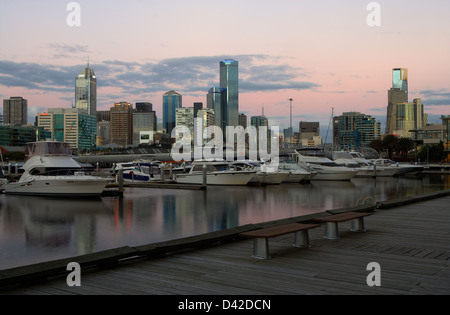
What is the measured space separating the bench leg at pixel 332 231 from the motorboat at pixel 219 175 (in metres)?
28.1

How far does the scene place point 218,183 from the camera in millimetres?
38500

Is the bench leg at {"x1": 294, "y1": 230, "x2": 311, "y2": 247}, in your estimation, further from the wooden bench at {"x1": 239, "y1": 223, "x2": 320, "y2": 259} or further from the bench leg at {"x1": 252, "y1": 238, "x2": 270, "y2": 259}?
the bench leg at {"x1": 252, "y1": 238, "x2": 270, "y2": 259}

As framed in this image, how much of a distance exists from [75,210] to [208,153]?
188 feet

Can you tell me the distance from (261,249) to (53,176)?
2279 cm

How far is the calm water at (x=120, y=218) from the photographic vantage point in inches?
513

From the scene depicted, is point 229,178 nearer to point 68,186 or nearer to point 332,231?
point 68,186

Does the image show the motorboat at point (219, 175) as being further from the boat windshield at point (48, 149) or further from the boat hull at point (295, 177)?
the boat windshield at point (48, 149)

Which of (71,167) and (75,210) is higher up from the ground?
(71,167)

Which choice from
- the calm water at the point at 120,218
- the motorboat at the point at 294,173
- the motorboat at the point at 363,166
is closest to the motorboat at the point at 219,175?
the motorboat at the point at 294,173

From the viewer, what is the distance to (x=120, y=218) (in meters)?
18.9

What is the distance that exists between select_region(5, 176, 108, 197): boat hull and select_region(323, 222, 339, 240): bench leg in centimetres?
1944

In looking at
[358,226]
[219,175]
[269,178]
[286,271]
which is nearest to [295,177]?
[269,178]
